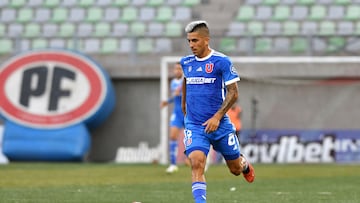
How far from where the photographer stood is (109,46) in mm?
28078

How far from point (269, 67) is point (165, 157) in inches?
178

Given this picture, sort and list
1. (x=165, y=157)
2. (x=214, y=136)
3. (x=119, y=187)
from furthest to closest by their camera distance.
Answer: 1. (x=165, y=157)
2. (x=119, y=187)
3. (x=214, y=136)

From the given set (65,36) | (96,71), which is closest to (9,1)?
(65,36)

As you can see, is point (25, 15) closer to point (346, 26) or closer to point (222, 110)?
point (346, 26)

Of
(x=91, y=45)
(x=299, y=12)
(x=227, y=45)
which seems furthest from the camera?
(x=299, y=12)

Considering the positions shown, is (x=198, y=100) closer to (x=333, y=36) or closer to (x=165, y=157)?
(x=165, y=157)

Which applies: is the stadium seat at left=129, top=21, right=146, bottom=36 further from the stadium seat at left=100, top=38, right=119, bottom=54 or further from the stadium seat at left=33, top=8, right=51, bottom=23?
the stadium seat at left=33, top=8, right=51, bottom=23

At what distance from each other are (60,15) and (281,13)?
7.59m

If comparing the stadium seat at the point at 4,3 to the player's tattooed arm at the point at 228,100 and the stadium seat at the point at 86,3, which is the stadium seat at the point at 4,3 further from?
the player's tattooed arm at the point at 228,100

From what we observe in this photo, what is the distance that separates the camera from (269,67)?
26344 mm

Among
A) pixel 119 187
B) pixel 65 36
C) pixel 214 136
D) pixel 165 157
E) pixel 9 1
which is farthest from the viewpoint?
pixel 9 1

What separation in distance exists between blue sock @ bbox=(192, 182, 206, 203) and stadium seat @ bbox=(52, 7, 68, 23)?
A: 71.4 feet

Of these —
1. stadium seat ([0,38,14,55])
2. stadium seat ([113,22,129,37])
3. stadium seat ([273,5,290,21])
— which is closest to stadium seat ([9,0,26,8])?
stadium seat ([0,38,14,55])

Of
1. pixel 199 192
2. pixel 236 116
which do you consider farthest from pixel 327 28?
pixel 199 192
